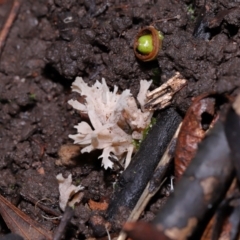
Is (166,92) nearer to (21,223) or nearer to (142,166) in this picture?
(142,166)

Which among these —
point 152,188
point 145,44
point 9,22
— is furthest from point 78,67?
point 152,188

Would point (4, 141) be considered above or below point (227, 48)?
below

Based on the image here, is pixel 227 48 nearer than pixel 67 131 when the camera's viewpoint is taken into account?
Yes

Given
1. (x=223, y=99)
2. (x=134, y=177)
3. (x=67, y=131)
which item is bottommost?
(x=134, y=177)

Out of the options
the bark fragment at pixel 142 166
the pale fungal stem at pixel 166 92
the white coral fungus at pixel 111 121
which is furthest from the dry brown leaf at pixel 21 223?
the pale fungal stem at pixel 166 92

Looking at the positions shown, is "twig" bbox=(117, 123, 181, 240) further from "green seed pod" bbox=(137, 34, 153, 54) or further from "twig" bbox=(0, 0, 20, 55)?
"twig" bbox=(0, 0, 20, 55)

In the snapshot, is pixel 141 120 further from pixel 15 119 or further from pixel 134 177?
pixel 15 119

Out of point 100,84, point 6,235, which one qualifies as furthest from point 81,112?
point 6,235
